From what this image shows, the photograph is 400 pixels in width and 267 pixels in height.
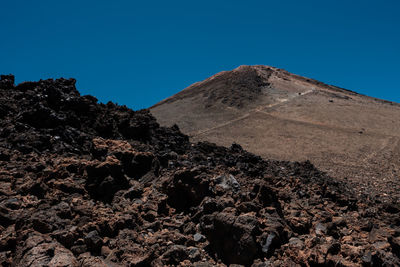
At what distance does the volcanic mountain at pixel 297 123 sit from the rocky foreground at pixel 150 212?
6.14 m

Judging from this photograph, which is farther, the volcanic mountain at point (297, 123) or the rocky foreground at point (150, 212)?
the volcanic mountain at point (297, 123)

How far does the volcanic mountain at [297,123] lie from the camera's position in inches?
635

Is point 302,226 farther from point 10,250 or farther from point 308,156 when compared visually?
point 308,156

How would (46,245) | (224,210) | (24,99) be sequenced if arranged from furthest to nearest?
(24,99), (224,210), (46,245)

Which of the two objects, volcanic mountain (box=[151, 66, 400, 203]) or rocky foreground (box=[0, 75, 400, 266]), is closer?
rocky foreground (box=[0, 75, 400, 266])

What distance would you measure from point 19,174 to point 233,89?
3616 cm

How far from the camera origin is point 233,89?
133 ft

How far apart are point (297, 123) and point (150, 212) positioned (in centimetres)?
2433

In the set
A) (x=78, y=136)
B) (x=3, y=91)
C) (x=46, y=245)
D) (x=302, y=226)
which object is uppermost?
(x=3, y=91)

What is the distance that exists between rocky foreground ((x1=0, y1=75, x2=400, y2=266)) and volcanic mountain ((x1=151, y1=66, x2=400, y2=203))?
6142 mm

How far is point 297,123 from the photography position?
27.6 m

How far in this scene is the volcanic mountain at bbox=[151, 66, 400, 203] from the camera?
52.9ft

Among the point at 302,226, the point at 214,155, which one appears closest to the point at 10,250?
the point at 302,226

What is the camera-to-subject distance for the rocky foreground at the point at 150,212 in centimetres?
423
